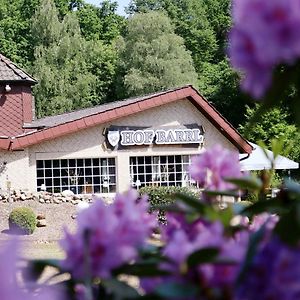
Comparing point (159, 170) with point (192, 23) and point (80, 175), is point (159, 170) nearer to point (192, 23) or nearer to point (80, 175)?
point (80, 175)

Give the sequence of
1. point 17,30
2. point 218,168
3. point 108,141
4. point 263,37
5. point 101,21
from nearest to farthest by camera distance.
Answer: point 263,37, point 218,168, point 108,141, point 17,30, point 101,21

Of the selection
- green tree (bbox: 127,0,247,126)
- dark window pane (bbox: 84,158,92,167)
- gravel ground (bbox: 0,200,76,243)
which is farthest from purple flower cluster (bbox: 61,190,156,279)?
green tree (bbox: 127,0,247,126)

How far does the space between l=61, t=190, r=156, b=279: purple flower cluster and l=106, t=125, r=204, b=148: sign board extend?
59.8 feet

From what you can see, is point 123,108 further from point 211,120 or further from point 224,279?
point 224,279

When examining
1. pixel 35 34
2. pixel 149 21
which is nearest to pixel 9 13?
pixel 35 34

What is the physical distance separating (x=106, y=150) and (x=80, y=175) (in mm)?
1008

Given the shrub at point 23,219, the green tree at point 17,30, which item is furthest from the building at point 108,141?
the green tree at point 17,30

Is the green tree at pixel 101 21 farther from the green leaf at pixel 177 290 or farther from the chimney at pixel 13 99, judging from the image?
the green leaf at pixel 177 290

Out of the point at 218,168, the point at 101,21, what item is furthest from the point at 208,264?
the point at 101,21

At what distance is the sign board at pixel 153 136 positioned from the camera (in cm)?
1916

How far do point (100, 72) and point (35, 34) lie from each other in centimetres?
447

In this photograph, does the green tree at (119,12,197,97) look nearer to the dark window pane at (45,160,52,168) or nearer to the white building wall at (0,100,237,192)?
the white building wall at (0,100,237,192)

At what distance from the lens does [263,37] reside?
678 millimetres

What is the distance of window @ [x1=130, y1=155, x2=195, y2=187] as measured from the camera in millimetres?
19406
